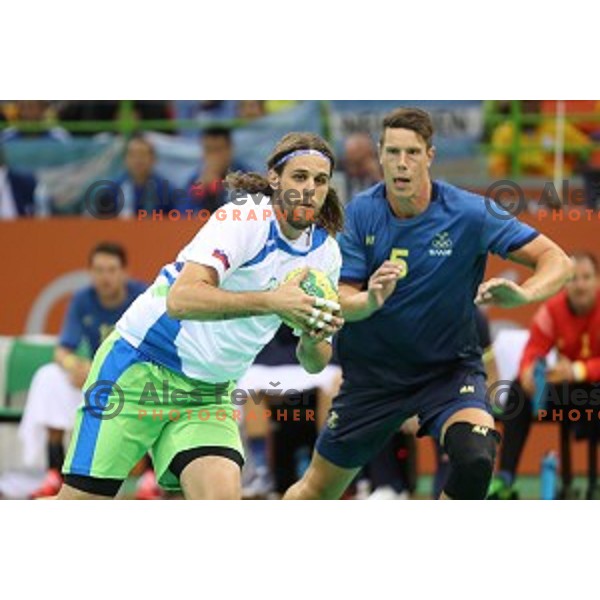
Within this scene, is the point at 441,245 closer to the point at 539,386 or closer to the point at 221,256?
the point at 221,256

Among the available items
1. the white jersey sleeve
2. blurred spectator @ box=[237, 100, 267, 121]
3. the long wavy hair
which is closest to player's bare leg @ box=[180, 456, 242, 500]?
the white jersey sleeve

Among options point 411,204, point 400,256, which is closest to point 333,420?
point 400,256

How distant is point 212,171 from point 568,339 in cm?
373

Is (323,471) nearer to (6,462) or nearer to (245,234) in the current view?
(245,234)

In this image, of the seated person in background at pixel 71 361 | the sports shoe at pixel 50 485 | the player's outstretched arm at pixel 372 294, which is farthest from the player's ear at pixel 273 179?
the sports shoe at pixel 50 485

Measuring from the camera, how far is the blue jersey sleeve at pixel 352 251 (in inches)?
409

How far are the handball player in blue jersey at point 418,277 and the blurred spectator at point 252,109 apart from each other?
20.7 ft

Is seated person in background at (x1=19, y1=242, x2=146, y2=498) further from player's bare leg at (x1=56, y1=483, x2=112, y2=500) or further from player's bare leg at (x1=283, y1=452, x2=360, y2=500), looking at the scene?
player's bare leg at (x1=56, y1=483, x2=112, y2=500)

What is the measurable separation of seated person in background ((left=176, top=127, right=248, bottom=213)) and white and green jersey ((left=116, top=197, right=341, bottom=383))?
5.32 m

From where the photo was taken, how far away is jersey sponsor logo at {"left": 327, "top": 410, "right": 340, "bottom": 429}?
10.6 m

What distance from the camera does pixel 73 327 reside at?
13867 mm

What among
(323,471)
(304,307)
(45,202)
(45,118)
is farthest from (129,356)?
(45,118)

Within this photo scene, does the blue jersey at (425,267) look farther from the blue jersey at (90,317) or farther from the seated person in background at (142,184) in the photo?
the seated person in background at (142,184)

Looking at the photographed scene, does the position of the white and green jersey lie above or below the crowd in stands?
below
